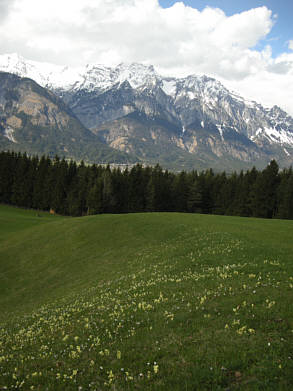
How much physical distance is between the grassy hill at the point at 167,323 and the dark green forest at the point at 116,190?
2817 inches

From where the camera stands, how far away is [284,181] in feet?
304

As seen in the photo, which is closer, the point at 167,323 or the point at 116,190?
the point at 167,323

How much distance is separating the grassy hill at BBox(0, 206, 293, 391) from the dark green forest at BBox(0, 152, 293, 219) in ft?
235

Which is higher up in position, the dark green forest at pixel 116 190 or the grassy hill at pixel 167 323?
the dark green forest at pixel 116 190

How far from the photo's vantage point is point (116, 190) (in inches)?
4281

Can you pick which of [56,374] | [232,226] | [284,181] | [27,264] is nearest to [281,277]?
[56,374]

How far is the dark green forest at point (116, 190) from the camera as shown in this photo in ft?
341

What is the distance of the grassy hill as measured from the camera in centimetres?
905

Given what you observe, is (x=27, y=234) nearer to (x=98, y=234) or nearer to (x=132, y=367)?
(x=98, y=234)

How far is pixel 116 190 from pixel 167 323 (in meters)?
97.2

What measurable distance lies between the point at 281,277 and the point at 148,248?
19858mm

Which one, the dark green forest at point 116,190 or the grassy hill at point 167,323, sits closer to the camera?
the grassy hill at point 167,323

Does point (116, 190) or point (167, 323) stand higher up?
point (116, 190)

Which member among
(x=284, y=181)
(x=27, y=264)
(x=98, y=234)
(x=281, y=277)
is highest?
(x=284, y=181)
